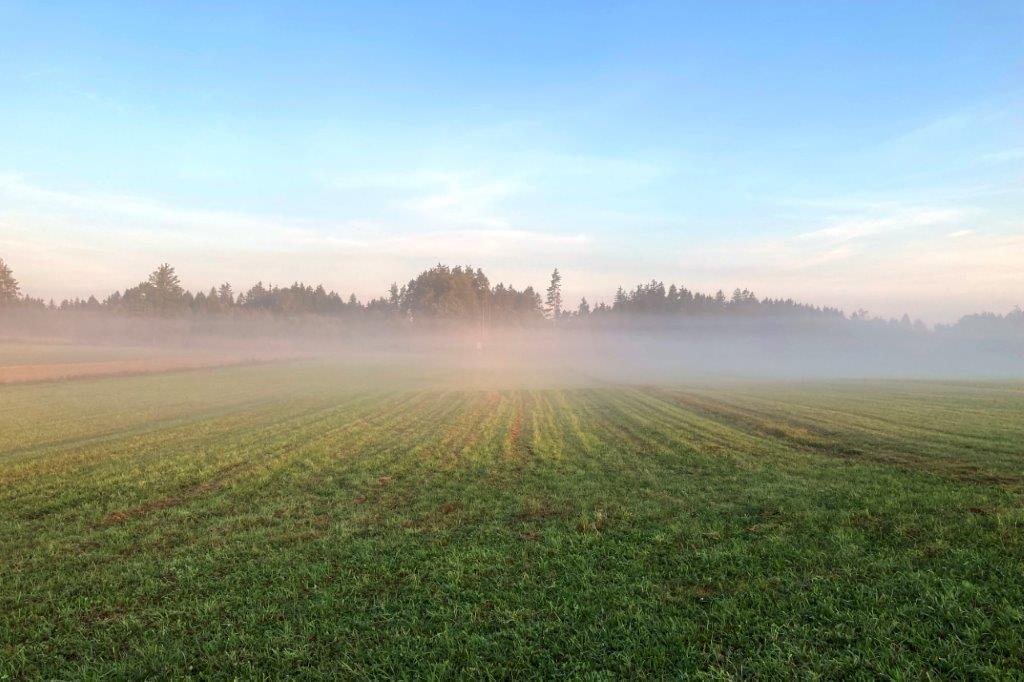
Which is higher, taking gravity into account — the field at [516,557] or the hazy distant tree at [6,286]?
the hazy distant tree at [6,286]

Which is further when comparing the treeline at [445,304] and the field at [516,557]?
the treeline at [445,304]

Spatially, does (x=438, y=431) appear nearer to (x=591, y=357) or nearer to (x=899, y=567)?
(x=899, y=567)

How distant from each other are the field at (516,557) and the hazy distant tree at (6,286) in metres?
136

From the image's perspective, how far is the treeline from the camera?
440ft

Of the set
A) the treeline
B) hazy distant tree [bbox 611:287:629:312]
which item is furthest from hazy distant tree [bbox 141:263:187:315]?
hazy distant tree [bbox 611:287:629:312]

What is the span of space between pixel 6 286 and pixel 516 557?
6161 inches

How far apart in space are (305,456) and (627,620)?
43.7 feet

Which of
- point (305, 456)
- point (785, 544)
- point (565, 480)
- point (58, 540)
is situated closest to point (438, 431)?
point (305, 456)

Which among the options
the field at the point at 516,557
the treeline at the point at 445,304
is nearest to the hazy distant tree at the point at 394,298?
the treeline at the point at 445,304

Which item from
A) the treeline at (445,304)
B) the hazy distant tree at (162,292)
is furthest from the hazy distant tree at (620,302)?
the hazy distant tree at (162,292)

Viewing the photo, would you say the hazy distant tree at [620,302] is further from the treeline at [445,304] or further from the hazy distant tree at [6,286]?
the hazy distant tree at [6,286]

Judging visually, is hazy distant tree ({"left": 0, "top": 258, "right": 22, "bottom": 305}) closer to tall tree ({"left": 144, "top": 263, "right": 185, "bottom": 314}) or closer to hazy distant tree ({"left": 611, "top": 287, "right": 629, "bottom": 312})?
tall tree ({"left": 144, "top": 263, "right": 185, "bottom": 314})

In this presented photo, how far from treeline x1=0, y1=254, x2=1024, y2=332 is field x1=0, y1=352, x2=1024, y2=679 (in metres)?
121

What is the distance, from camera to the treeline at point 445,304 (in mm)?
134000
